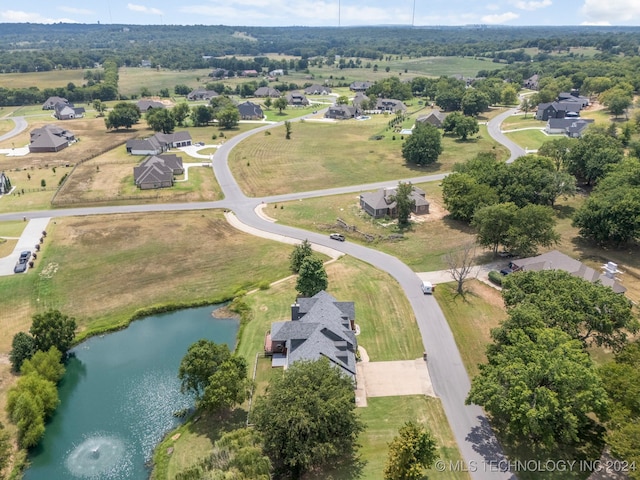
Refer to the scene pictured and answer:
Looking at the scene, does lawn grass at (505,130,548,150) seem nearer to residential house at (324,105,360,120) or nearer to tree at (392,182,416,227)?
residential house at (324,105,360,120)

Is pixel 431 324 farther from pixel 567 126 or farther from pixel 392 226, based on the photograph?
pixel 567 126

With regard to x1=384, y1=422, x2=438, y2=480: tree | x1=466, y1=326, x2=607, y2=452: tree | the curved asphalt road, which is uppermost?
x1=466, y1=326, x2=607, y2=452: tree

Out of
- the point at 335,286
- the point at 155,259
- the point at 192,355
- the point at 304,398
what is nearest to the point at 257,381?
the point at 192,355

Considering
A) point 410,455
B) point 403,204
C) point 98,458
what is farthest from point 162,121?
point 410,455

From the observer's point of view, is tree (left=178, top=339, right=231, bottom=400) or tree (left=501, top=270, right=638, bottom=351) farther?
tree (left=178, top=339, right=231, bottom=400)

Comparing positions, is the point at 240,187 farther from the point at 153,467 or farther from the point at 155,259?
the point at 153,467

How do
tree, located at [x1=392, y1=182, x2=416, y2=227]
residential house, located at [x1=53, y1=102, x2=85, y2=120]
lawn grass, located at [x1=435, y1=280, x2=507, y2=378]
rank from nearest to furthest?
1. lawn grass, located at [x1=435, y1=280, x2=507, y2=378]
2. tree, located at [x1=392, y1=182, x2=416, y2=227]
3. residential house, located at [x1=53, y1=102, x2=85, y2=120]

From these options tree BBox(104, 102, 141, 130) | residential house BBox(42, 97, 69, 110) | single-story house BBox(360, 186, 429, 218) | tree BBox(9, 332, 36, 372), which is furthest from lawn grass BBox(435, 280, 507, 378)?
residential house BBox(42, 97, 69, 110)
